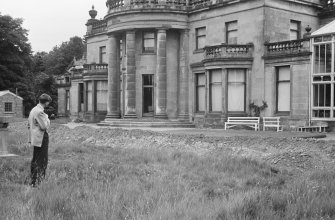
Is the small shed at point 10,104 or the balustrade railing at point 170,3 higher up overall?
the balustrade railing at point 170,3

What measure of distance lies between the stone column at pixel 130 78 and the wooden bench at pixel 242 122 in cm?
809

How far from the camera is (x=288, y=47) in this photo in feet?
91.5

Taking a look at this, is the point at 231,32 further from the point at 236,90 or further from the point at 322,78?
the point at 322,78

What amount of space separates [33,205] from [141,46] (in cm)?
2810

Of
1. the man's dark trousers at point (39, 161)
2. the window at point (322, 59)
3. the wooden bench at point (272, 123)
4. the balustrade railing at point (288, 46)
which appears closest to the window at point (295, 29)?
the balustrade railing at point (288, 46)

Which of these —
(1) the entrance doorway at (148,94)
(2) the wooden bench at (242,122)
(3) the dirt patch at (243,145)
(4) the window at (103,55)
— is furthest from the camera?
(4) the window at (103,55)

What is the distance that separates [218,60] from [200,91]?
16.9 ft

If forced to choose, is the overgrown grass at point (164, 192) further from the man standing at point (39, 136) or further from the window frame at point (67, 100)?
the window frame at point (67, 100)

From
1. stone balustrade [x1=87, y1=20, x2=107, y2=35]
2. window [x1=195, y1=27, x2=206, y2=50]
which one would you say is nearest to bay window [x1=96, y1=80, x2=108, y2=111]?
stone balustrade [x1=87, y1=20, x2=107, y2=35]

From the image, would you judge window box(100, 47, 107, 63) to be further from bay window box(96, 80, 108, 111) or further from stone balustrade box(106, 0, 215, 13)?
stone balustrade box(106, 0, 215, 13)

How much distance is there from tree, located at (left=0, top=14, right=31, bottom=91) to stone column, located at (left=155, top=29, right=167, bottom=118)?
37100mm

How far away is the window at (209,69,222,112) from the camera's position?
3089cm

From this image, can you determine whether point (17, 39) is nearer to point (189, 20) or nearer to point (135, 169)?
point (189, 20)

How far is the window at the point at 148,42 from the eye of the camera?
34906 millimetres
